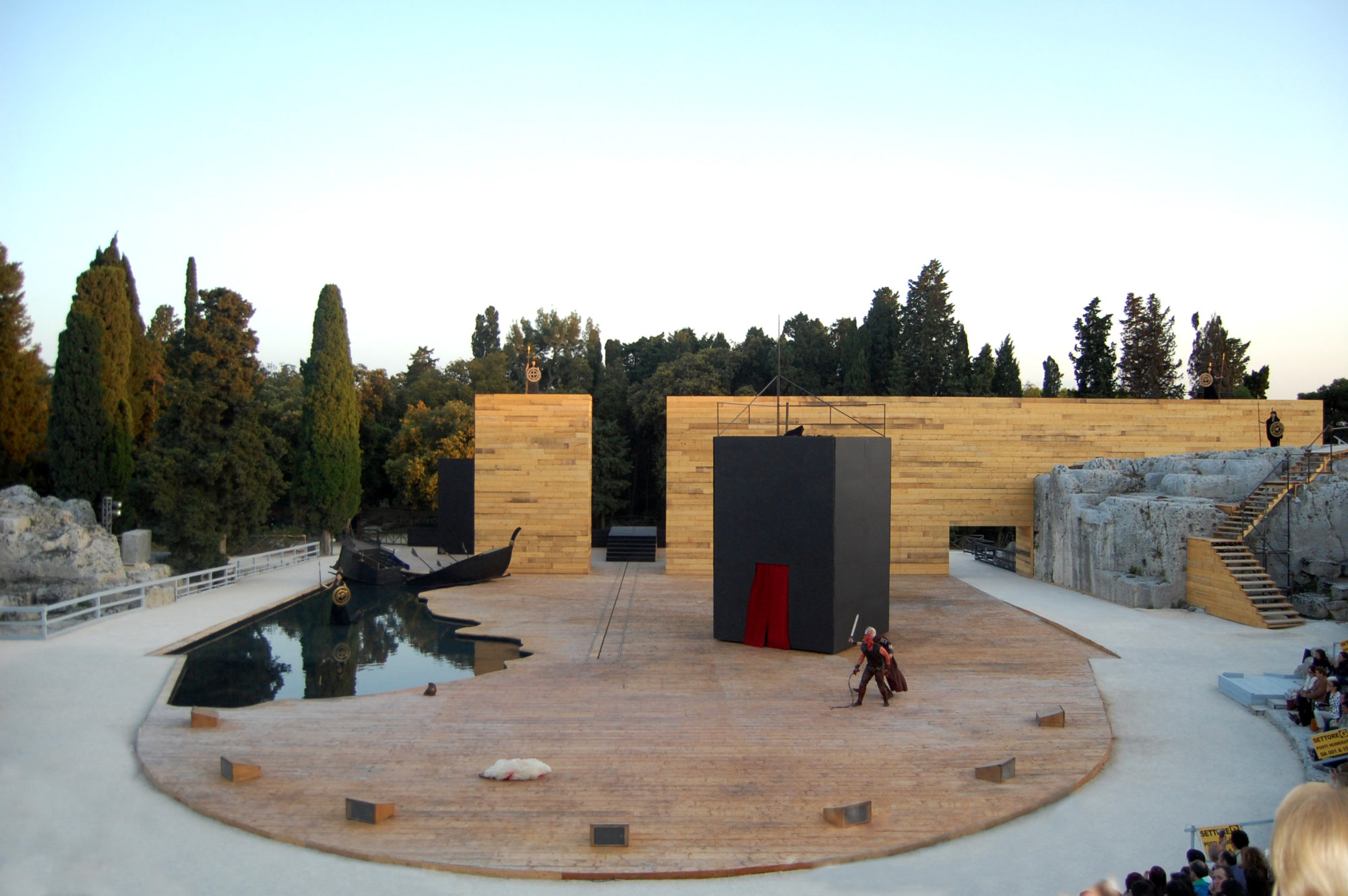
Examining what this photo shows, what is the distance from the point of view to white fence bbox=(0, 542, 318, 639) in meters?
13.7

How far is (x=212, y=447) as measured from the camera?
20.1 meters

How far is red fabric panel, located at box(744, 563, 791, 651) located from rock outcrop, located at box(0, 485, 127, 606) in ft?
41.3

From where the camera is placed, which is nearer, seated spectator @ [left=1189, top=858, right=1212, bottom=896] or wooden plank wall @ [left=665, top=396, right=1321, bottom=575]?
seated spectator @ [left=1189, top=858, right=1212, bottom=896]

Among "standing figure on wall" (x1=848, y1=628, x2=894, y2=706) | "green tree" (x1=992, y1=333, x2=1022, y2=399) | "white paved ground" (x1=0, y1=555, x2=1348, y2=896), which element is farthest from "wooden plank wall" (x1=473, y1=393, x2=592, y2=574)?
"green tree" (x1=992, y1=333, x2=1022, y2=399)

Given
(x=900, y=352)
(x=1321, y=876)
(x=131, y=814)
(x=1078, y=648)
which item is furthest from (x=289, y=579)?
(x=900, y=352)

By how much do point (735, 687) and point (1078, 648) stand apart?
19.0ft

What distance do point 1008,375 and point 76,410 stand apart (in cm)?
3445

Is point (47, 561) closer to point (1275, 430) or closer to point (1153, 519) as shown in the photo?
point (1153, 519)

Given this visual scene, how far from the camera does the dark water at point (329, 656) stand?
11.5m

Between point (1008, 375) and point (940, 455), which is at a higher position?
point (1008, 375)

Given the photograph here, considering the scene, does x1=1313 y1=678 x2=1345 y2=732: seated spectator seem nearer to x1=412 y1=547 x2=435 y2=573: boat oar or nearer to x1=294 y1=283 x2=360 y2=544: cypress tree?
x1=412 y1=547 x2=435 y2=573: boat oar

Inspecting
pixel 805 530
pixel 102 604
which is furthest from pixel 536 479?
pixel 805 530

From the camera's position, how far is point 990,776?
7.55m

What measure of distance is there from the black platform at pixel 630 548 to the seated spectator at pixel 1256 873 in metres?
20.0
